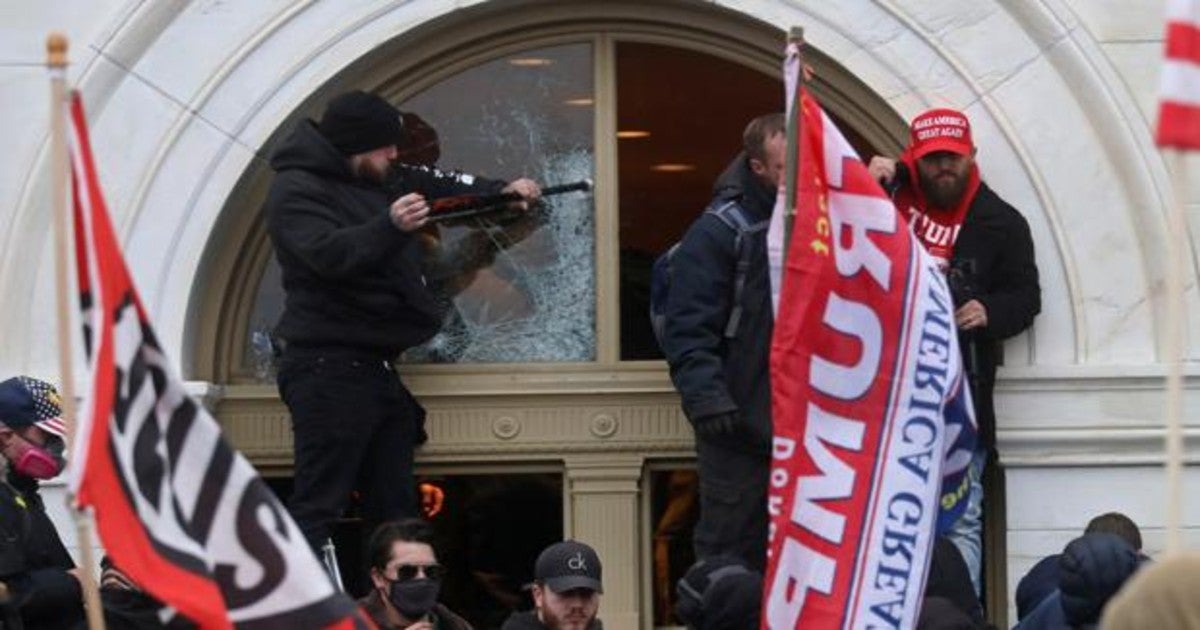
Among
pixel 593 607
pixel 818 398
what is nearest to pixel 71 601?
pixel 593 607

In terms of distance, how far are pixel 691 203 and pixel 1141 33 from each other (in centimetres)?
160

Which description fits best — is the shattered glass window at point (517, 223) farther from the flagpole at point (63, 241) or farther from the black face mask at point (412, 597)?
the flagpole at point (63, 241)

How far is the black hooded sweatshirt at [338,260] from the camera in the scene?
10211 mm

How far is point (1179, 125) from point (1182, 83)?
155mm

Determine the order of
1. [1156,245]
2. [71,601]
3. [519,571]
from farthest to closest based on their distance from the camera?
[519,571] < [1156,245] < [71,601]

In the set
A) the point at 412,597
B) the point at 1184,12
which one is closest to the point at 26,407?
the point at 412,597

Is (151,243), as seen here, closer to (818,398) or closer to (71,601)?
(71,601)

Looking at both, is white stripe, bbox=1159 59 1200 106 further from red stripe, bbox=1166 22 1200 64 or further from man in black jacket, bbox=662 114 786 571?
man in black jacket, bbox=662 114 786 571

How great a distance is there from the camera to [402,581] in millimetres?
9555

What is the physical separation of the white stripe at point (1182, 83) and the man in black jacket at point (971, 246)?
396 cm

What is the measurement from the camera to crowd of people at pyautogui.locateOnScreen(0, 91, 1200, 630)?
383 inches

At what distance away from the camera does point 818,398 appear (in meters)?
8.55

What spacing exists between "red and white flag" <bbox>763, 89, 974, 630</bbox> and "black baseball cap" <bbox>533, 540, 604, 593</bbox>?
3.72ft

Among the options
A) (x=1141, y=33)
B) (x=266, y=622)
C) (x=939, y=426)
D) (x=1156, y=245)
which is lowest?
(x=266, y=622)
